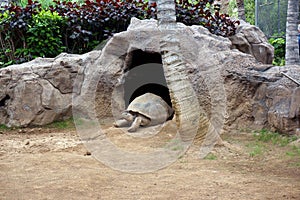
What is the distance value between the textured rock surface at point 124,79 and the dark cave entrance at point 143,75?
182 mm

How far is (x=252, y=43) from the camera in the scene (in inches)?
328

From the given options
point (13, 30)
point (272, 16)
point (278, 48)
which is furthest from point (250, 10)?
point (13, 30)

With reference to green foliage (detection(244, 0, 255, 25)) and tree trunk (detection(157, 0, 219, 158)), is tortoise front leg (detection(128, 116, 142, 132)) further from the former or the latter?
green foliage (detection(244, 0, 255, 25))

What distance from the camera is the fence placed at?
1348cm

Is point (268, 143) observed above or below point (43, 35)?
below

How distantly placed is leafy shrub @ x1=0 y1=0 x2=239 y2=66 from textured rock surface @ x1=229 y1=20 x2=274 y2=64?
21 centimetres

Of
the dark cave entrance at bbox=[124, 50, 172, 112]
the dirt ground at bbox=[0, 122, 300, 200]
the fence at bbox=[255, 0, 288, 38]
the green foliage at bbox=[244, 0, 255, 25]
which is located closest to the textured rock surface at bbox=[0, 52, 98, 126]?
the dark cave entrance at bbox=[124, 50, 172, 112]

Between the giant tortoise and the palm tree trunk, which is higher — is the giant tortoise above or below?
below

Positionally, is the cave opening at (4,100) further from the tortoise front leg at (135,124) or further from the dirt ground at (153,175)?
the tortoise front leg at (135,124)

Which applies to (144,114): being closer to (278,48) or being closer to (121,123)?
(121,123)

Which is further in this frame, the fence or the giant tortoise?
the fence

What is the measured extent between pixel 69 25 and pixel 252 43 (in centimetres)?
351

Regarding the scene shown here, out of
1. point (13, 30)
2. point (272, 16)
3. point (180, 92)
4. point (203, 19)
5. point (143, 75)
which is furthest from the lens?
A: point (272, 16)

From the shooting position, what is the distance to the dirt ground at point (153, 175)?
3.34 meters
